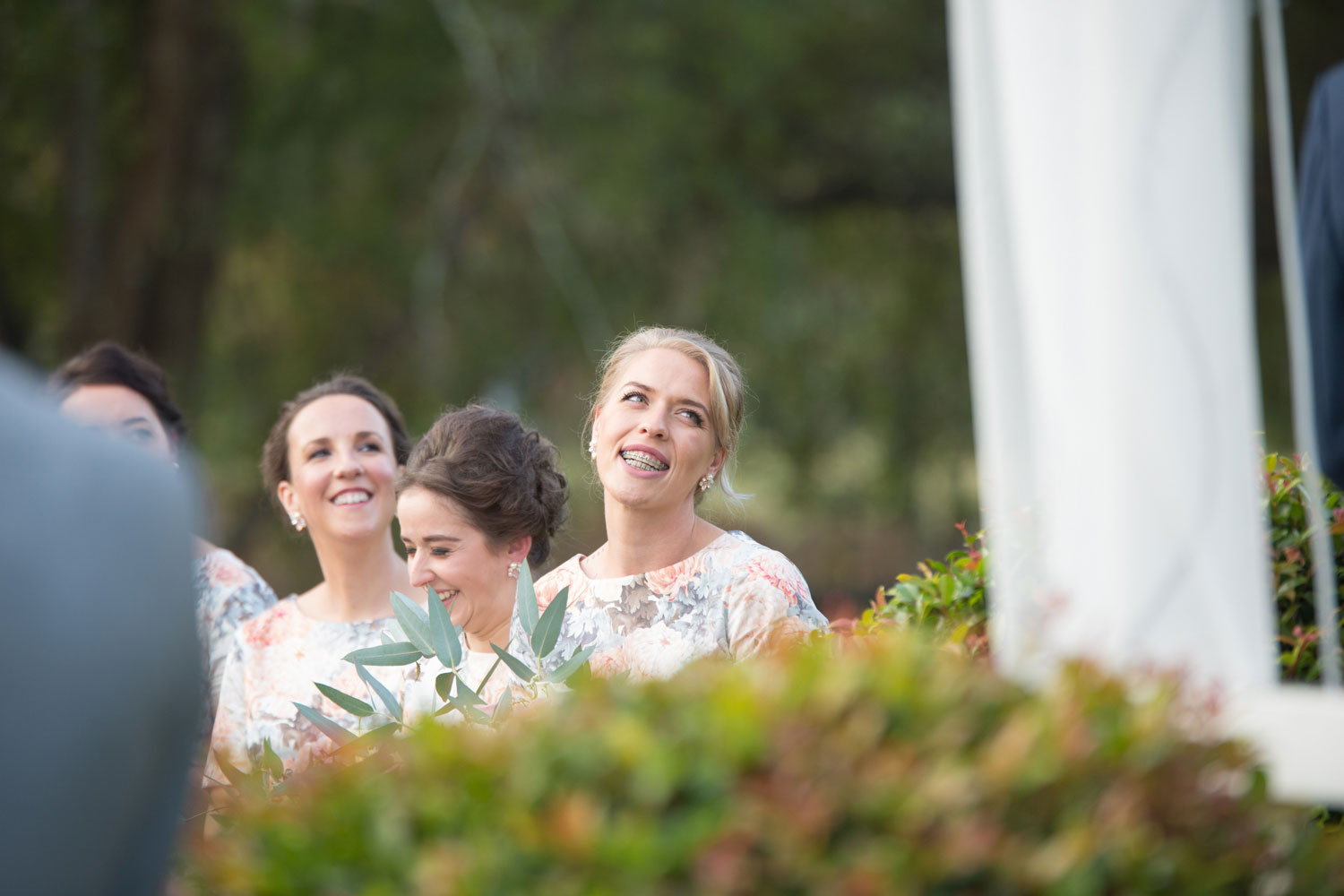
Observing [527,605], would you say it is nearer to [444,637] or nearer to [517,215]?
[444,637]

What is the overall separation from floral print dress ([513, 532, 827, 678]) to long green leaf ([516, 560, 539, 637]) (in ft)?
1.73

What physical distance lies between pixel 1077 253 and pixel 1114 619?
518mm

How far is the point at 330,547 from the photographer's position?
13.1ft

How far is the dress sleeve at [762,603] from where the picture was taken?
10.1ft

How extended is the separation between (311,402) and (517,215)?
21.2 ft

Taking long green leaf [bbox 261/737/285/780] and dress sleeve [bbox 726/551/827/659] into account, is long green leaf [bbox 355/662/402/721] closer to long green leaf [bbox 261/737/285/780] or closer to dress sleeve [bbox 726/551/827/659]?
long green leaf [bbox 261/737/285/780]

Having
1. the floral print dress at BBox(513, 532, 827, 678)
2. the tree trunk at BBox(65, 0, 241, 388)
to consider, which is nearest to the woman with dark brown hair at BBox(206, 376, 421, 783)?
the floral print dress at BBox(513, 532, 827, 678)

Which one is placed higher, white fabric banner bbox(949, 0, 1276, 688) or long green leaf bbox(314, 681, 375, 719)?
white fabric banner bbox(949, 0, 1276, 688)

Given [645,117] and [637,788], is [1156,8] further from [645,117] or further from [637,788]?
[645,117]

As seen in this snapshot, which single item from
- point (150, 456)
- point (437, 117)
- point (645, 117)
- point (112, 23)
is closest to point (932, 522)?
point (645, 117)

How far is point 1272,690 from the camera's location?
5.65ft

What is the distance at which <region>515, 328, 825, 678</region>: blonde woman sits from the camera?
3160 mm

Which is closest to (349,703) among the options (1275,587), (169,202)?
(1275,587)

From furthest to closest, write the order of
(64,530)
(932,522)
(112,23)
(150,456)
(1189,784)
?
(932,522)
(112,23)
(1189,784)
(150,456)
(64,530)
